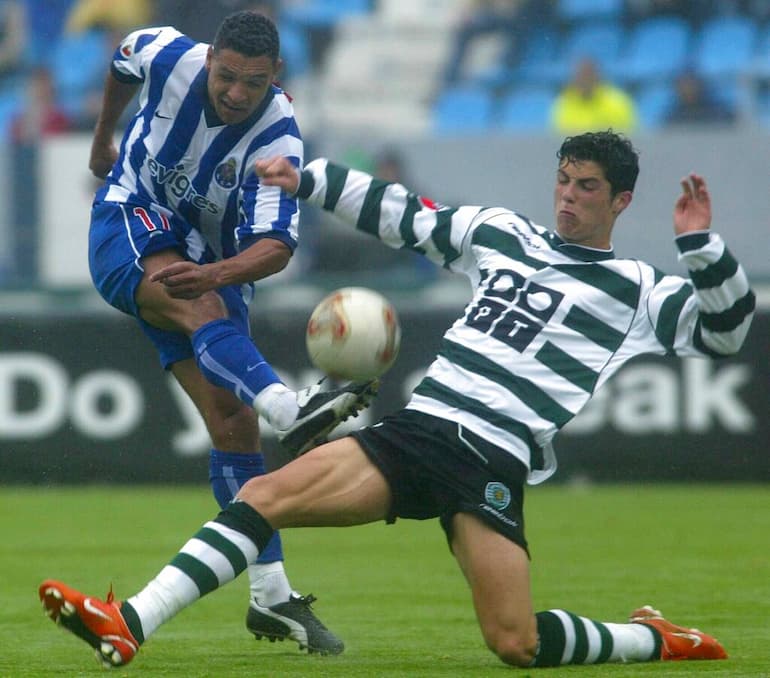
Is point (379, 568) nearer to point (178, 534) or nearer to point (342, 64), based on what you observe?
point (178, 534)

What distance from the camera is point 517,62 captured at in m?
14.4

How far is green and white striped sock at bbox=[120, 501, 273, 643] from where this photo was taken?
436cm

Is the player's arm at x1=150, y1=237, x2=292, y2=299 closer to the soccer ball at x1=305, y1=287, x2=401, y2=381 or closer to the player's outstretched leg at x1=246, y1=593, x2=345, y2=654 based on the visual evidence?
the soccer ball at x1=305, y1=287, x2=401, y2=381

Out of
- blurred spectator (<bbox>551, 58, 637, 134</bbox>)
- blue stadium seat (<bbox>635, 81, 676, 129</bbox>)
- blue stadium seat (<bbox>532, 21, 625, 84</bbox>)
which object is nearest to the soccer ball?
blurred spectator (<bbox>551, 58, 637, 134</bbox>)

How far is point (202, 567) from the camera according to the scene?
4.44 meters

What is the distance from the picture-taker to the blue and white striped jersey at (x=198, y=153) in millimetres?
5438

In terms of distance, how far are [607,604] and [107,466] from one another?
5498 millimetres

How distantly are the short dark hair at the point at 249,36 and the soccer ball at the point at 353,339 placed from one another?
0.89 meters

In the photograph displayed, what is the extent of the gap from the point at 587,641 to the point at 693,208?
1.36m

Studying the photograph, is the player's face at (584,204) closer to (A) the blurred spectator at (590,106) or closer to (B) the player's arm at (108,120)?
(B) the player's arm at (108,120)

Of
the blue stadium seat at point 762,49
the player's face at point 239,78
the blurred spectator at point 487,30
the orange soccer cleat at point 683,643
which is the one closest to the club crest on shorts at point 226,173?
the player's face at point 239,78

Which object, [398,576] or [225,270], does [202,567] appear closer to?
[225,270]

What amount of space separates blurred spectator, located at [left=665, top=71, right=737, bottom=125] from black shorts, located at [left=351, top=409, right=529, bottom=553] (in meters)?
7.52

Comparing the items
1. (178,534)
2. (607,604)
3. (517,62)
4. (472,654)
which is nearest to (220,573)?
(472,654)
